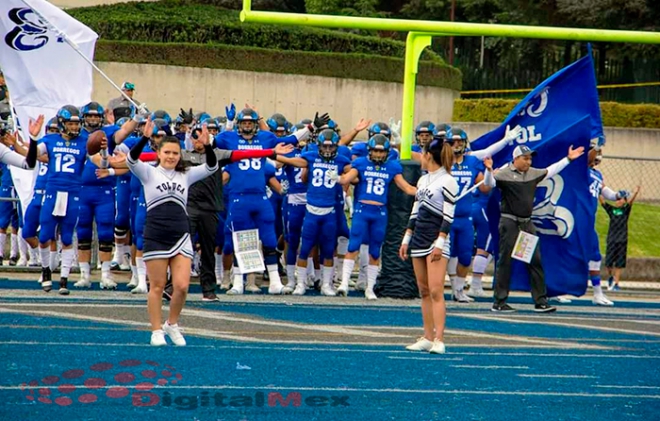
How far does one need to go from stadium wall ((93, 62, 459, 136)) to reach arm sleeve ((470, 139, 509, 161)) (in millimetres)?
11229

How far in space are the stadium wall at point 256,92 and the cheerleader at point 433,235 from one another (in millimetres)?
14911

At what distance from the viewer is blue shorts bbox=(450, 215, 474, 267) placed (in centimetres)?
1611

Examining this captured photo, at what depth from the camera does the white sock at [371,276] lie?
16156 millimetres

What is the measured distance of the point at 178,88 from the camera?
87.5ft

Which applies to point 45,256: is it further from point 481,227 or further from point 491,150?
point 481,227

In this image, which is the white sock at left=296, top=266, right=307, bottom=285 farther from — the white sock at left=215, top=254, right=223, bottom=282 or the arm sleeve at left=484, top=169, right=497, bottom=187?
the arm sleeve at left=484, top=169, right=497, bottom=187

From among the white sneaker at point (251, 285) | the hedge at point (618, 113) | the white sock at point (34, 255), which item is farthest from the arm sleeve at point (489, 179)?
the hedge at point (618, 113)

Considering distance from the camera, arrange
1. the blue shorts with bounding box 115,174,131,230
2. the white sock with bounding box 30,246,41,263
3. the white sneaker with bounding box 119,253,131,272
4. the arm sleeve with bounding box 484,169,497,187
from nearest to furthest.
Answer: the arm sleeve with bounding box 484,169,497,187
the blue shorts with bounding box 115,174,131,230
the white sock with bounding box 30,246,41,263
the white sneaker with bounding box 119,253,131,272

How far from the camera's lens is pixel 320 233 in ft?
53.7

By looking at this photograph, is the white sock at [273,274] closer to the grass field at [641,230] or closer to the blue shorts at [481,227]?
the blue shorts at [481,227]

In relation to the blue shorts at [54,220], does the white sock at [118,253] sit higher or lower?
lower

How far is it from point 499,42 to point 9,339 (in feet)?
93.7

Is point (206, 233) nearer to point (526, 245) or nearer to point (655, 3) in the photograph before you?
point (526, 245)

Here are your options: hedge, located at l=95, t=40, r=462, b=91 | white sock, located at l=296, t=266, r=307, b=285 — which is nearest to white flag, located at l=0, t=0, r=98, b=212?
white sock, located at l=296, t=266, r=307, b=285
